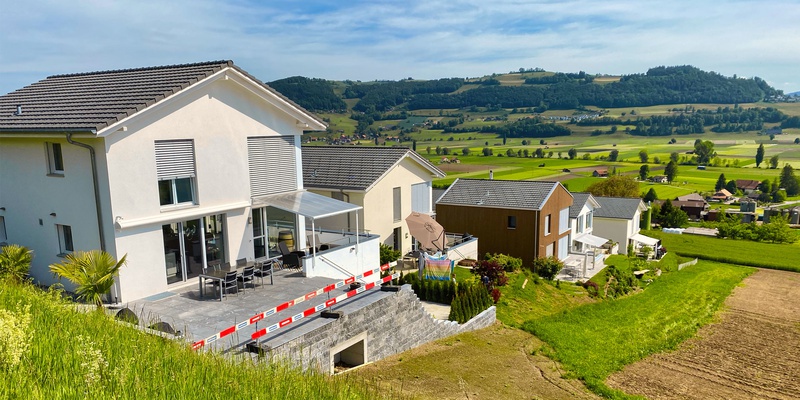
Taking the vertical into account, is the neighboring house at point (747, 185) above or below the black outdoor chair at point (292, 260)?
below

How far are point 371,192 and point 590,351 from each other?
42.0ft

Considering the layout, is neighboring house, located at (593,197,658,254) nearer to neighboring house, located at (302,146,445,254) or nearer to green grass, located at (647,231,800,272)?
green grass, located at (647,231,800,272)

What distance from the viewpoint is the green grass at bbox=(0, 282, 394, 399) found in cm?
626

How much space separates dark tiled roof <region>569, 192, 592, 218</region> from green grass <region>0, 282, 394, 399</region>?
3494 cm

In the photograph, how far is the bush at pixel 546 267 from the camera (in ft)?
105

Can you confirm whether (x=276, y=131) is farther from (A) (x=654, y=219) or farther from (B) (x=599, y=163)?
(B) (x=599, y=163)

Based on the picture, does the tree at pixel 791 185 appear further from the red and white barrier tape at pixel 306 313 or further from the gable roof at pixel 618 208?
the red and white barrier tape at pixel 306 313

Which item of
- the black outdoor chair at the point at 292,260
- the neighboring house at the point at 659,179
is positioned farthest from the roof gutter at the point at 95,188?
the neighboring house at the point at 659,179

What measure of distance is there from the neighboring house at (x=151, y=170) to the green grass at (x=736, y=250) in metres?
43.7

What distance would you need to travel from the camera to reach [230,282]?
47.6 feet

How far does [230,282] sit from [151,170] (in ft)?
12.4

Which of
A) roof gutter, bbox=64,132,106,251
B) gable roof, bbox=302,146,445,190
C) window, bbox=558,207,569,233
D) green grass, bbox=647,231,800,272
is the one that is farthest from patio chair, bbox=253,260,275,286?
green grass, bbox=647,231,800,272

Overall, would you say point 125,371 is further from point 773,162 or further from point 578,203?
point 773,162

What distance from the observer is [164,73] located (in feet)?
53.6
